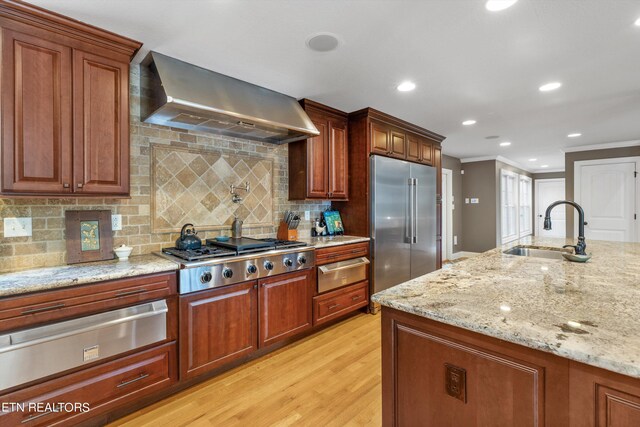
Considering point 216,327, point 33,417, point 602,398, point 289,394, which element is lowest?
point 289,394

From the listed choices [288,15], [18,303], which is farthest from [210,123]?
[18,303]

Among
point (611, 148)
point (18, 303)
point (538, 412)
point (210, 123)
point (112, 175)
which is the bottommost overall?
point (538, 412)

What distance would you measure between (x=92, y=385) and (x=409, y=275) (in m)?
3.28

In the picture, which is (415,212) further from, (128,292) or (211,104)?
(128,292)

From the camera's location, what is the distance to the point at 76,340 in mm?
1584

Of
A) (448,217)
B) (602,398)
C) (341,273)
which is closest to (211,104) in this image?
(341,273)

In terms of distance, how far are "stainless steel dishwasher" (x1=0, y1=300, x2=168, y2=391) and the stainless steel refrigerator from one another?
7.60 ft

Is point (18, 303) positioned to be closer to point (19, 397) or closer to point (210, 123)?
point (19, 397)

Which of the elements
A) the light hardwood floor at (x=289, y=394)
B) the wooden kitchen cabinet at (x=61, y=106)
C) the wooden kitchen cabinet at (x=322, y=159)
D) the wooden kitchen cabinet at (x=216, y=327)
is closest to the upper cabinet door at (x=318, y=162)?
the wooden kitchen cabinet at (x=322, y=159)

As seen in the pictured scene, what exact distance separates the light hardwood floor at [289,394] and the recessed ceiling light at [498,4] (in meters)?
2.44

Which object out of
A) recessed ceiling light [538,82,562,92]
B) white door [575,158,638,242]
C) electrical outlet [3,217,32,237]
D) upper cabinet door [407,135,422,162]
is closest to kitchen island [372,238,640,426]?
recessed ceiling light [538,82,562,92]

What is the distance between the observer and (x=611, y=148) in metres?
5.39

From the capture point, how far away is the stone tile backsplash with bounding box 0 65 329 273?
1.91 meters

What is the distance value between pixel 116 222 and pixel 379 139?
2807 mm
